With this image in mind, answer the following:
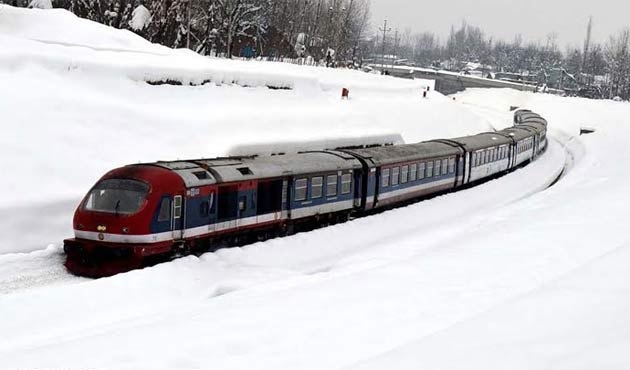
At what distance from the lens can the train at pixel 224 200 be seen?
17578mm

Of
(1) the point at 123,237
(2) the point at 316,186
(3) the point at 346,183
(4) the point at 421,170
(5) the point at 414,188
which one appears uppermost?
(2) the point at 316,186

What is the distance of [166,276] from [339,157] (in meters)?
9.92

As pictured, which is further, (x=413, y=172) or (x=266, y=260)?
(x=413, y=172)

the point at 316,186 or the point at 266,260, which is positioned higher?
the point at 316,186

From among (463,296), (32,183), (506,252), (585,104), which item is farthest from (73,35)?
(585,104)

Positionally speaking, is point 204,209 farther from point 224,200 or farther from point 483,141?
point 483,141

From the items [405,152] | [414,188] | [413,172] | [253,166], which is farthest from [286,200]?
[414,188]

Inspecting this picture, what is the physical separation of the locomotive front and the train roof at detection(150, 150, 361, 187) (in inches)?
36.4

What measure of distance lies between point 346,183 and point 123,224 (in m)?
9.54

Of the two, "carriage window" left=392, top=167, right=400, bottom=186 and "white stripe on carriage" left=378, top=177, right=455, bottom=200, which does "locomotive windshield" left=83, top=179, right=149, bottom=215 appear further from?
"carriage window" left=392, top=167, right=400, bottom=186

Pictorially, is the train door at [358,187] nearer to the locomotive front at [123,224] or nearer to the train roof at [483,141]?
the locomotive front at [123,224]

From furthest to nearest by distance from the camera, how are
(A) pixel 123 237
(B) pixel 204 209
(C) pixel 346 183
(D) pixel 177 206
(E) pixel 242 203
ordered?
(C) pixel 346 183 < (E) pixel 242 203 < (B) pixel 204 209 < (D) pixel 177 206 < (A) pixel 123 237

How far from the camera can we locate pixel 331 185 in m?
24.4

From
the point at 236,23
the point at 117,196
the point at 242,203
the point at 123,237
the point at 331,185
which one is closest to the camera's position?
the point at 123,237
